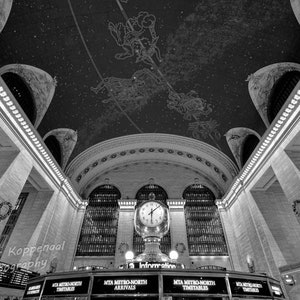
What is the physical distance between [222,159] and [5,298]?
13.4m

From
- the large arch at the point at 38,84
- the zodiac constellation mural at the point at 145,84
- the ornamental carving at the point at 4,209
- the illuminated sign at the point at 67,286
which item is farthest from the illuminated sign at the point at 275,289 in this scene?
the large arch at the point at 38,84

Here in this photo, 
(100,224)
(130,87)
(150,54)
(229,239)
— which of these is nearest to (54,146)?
(130,87)

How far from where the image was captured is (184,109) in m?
13.2

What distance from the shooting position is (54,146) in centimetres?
1309

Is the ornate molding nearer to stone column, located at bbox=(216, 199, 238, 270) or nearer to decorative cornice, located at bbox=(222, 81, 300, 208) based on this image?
decorative cornice, located at bbox=(222, 81, 300, 208)

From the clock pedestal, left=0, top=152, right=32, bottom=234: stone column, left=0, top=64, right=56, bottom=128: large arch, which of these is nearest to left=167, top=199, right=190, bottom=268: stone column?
left=0, top=152, right=32, bottom=234: stone column

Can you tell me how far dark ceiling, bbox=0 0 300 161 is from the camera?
9.01 metres

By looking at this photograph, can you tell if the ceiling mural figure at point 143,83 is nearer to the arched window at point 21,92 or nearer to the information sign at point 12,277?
the arched window at point 21,92

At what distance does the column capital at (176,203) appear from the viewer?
15.4m

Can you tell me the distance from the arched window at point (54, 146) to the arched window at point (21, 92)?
A: 2.09 m

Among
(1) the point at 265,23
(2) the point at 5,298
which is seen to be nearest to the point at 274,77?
(1) the point at 265,23

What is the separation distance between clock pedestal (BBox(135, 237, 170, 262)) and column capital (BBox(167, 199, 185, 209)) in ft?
37.0

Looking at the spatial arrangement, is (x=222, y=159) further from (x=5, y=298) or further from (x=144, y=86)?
(x=5, y=298)

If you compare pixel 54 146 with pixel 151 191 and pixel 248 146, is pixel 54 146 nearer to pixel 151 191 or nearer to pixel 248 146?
pixel 151 191
